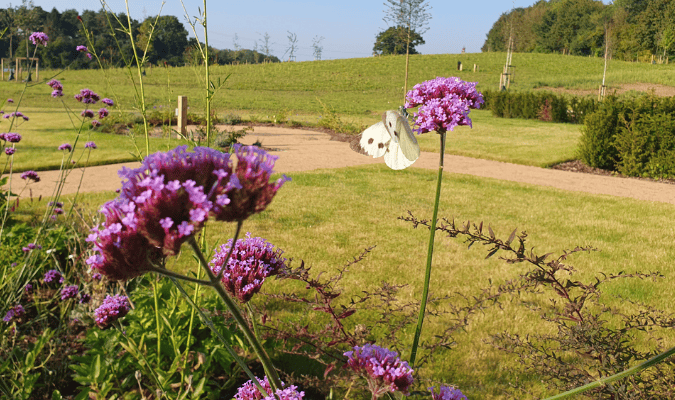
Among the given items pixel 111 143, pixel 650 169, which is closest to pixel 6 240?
pixel 111 143

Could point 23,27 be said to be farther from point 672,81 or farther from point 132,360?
point 672,81

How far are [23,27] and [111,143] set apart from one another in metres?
7.95

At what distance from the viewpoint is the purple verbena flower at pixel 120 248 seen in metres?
0.86

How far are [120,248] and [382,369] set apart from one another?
1.91 ft

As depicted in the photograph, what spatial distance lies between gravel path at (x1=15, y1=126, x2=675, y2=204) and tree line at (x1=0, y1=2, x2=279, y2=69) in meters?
1.96

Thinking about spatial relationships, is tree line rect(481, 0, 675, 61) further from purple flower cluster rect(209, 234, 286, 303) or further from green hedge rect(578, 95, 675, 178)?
purple flower cluster rect(209, 234, 286, 303)

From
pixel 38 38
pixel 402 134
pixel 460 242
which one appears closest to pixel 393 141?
pixel 402 134

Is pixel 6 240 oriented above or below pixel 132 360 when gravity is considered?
above

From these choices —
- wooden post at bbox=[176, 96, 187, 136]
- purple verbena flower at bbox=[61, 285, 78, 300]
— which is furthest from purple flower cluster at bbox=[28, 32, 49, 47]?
wooden post at bbox=[176, 96, 187, 136]

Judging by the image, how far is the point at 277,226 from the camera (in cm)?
604

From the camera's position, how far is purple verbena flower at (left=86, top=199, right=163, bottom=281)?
857mm

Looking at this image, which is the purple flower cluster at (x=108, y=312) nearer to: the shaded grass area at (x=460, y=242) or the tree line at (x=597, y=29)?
the shaded grass area at (x=460, y=242)

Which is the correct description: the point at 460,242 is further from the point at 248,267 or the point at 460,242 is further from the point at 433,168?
the point at 248,267

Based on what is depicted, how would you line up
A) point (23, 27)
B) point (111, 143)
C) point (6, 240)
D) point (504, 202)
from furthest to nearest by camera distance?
point (111, 143) → point (504, 202) → point (23, 27) → point (6, 240)
